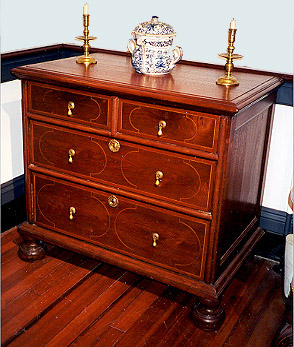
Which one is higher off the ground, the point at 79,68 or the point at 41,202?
the point at 79,68

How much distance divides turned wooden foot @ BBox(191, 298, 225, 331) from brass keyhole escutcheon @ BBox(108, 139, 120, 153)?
745 mm

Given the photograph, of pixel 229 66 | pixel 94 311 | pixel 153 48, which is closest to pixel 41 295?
pixel 94 311

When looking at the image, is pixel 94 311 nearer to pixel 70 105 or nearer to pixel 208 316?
pixel 208 316

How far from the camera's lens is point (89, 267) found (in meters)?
2.55

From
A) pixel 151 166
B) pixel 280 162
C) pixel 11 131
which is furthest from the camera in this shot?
pixel 11 131

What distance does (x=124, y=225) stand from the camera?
2262 millimetres

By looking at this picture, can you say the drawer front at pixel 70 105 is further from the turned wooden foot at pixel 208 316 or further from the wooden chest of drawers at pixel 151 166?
the turned wooden foot at pixel 208 316

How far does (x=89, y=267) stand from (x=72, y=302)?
303mm

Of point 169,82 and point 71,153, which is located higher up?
point 169,82

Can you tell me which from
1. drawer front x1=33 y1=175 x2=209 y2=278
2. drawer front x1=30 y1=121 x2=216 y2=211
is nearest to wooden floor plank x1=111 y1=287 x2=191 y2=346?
drawer front x1=33 y1=175 x2=209 y2=278

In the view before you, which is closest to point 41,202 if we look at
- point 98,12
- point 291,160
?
point 98,12

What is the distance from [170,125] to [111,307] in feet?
2.90

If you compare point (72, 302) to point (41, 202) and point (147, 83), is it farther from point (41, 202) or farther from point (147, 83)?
point (147, 83)

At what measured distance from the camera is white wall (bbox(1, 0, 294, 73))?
2.41 meters
